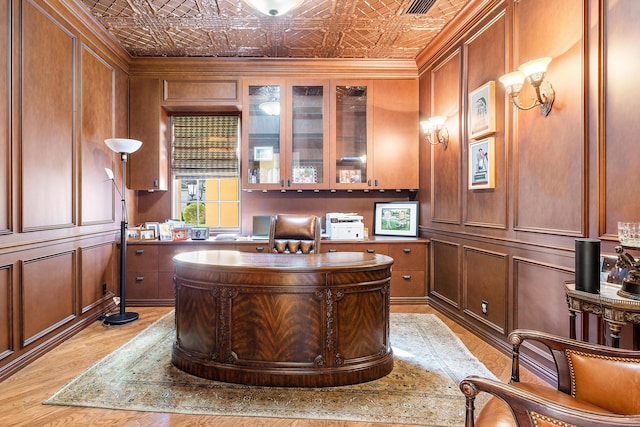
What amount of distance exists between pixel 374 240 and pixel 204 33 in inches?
118

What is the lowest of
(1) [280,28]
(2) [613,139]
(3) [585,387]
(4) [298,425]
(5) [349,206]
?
(4) [298,425]

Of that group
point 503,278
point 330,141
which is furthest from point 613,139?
point 330,141

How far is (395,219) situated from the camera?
182 inches

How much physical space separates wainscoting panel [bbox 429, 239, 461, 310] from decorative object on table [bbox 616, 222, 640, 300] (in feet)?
6.27

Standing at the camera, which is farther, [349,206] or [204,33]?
[349,206]

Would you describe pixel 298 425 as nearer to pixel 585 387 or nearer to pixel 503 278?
pixel 585 387

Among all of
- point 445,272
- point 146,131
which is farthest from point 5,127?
point 445,272

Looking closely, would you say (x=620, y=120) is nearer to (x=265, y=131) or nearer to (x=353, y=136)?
(x=353, y=136)

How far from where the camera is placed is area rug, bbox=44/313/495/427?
202 centimetres

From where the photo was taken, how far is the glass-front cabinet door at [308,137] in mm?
4441

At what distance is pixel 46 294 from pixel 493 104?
4.10m

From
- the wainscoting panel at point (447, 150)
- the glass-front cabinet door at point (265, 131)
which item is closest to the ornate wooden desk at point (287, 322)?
the wainscoting panel at point (447, 150)

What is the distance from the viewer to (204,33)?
12.4 feet

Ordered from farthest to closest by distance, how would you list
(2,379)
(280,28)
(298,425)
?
(280,28)
(2,379)
(298,425)
